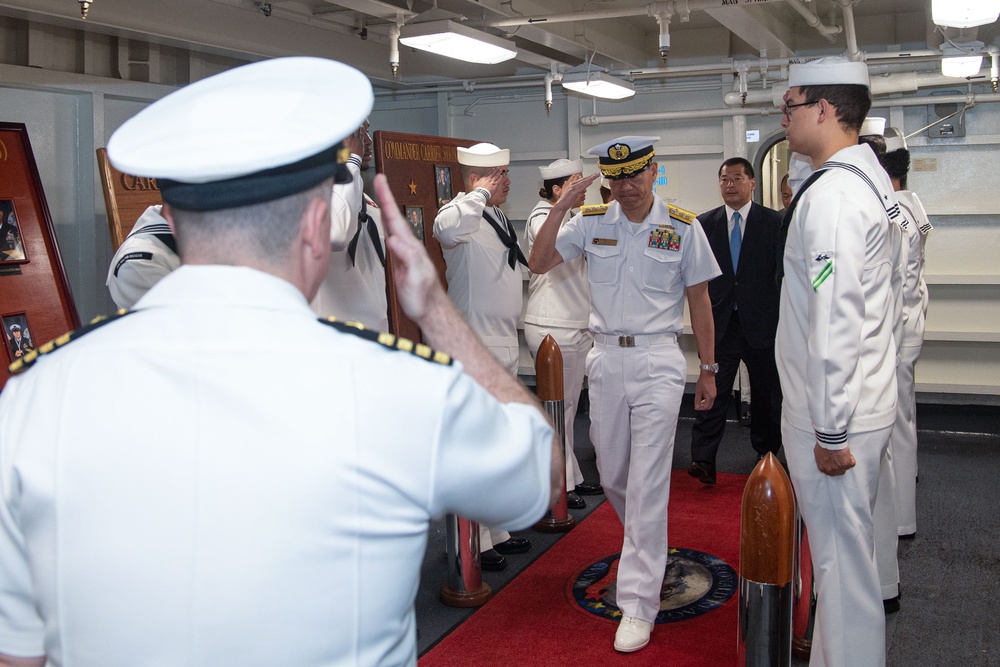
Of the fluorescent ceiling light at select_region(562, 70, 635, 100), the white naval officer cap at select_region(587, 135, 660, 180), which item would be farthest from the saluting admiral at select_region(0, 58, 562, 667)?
the fluorescent ceiling light at select_region(562, 70, 635, 100)

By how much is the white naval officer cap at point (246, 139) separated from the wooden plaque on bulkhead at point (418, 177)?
189 inches

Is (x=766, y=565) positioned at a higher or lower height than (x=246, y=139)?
lower

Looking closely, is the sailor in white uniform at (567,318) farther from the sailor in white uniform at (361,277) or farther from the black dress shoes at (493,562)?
the sailor in white uniform at (361,277)

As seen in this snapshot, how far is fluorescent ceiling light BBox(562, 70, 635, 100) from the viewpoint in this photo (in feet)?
22.9

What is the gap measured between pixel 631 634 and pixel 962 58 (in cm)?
513

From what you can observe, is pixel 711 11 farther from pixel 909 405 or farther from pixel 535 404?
pixel 535 404

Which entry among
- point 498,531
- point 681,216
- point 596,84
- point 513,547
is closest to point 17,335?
point 498,531

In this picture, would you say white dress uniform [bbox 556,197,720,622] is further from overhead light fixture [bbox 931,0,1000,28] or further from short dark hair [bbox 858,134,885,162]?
→ overhead light fixture [bbox 931,0,1000,28]

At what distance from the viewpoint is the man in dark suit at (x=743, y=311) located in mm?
6195

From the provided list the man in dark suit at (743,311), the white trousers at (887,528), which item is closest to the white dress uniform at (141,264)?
the white trousers at (887,528)

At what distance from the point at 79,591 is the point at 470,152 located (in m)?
4.63

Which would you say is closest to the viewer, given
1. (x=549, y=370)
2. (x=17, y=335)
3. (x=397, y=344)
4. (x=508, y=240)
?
(x=397, y=344)

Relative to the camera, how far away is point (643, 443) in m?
3.80

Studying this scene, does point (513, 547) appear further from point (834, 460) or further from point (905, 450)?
point (834, 460)
